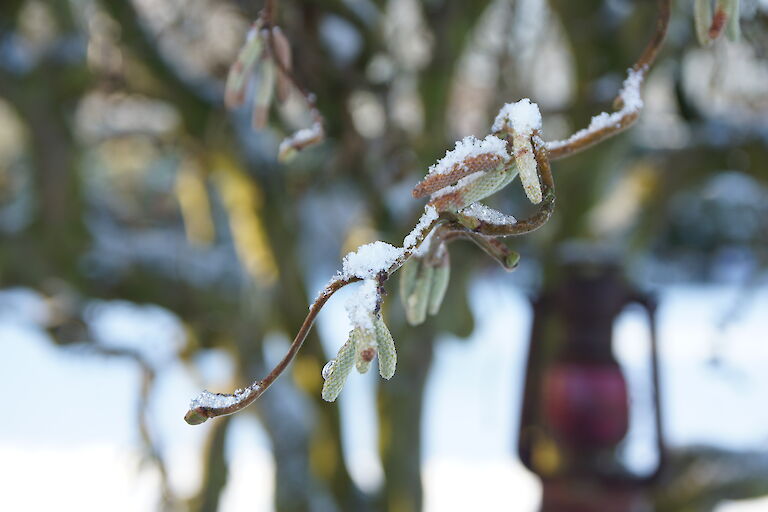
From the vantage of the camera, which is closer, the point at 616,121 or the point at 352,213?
the point at 616,121

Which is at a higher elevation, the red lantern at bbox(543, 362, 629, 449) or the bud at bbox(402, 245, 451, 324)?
the red lantern at bbox(543, 362, 629, 449)

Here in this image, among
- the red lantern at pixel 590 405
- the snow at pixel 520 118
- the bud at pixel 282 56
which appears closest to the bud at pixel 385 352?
the snow at pixel 520 118

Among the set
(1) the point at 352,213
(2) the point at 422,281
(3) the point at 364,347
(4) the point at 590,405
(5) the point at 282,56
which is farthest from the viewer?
(1) the point at 352,213

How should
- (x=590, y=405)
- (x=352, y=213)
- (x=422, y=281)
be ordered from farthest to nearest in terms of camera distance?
(x=352, y=213) → (x=590, y=405) → (x=422, y=281)

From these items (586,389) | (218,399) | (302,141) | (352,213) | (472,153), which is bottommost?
(218,399)

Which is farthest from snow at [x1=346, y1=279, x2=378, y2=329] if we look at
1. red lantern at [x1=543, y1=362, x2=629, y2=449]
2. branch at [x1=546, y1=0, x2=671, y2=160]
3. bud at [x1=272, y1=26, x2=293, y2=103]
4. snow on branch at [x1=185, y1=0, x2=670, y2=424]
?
red lantern at [x1=543, y1=362, x2=629, y2=449]

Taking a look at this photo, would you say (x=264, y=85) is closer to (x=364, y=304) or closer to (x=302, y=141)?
(x=302, y=141)

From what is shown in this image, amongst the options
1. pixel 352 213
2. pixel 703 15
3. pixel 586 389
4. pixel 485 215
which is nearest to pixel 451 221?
pixel 485 215

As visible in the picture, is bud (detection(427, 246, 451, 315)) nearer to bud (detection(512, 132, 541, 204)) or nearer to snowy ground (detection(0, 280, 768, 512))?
bud (detection(512, 132, 541, 204))
